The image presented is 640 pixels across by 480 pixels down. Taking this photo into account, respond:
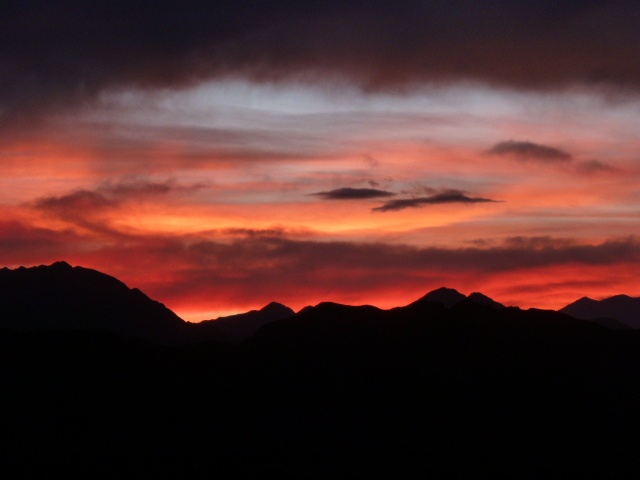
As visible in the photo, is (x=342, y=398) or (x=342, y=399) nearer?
(x=342, y=399)

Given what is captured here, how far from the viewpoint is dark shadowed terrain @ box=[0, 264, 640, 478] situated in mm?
128500

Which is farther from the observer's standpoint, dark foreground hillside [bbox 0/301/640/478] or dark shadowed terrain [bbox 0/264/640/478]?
dark shadowed terrain [bbox 0/264/640/478]

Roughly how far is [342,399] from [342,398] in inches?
10.8

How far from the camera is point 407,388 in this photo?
478 ft

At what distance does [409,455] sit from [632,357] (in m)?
41.7

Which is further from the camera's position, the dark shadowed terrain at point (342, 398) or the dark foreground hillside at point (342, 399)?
the dark shadowed terrain at point (342, 398)

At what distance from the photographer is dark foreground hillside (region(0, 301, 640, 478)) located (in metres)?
128

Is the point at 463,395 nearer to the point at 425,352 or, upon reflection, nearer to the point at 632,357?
the point at 425,352

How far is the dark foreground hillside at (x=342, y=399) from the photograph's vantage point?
128375 millimetres

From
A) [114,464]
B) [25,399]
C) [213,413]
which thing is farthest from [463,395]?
[25,399]

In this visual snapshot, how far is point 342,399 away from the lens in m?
145

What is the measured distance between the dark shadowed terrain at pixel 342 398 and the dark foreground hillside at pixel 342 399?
271mm

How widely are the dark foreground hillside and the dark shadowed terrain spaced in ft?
0.89

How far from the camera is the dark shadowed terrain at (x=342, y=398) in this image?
5059 inches
